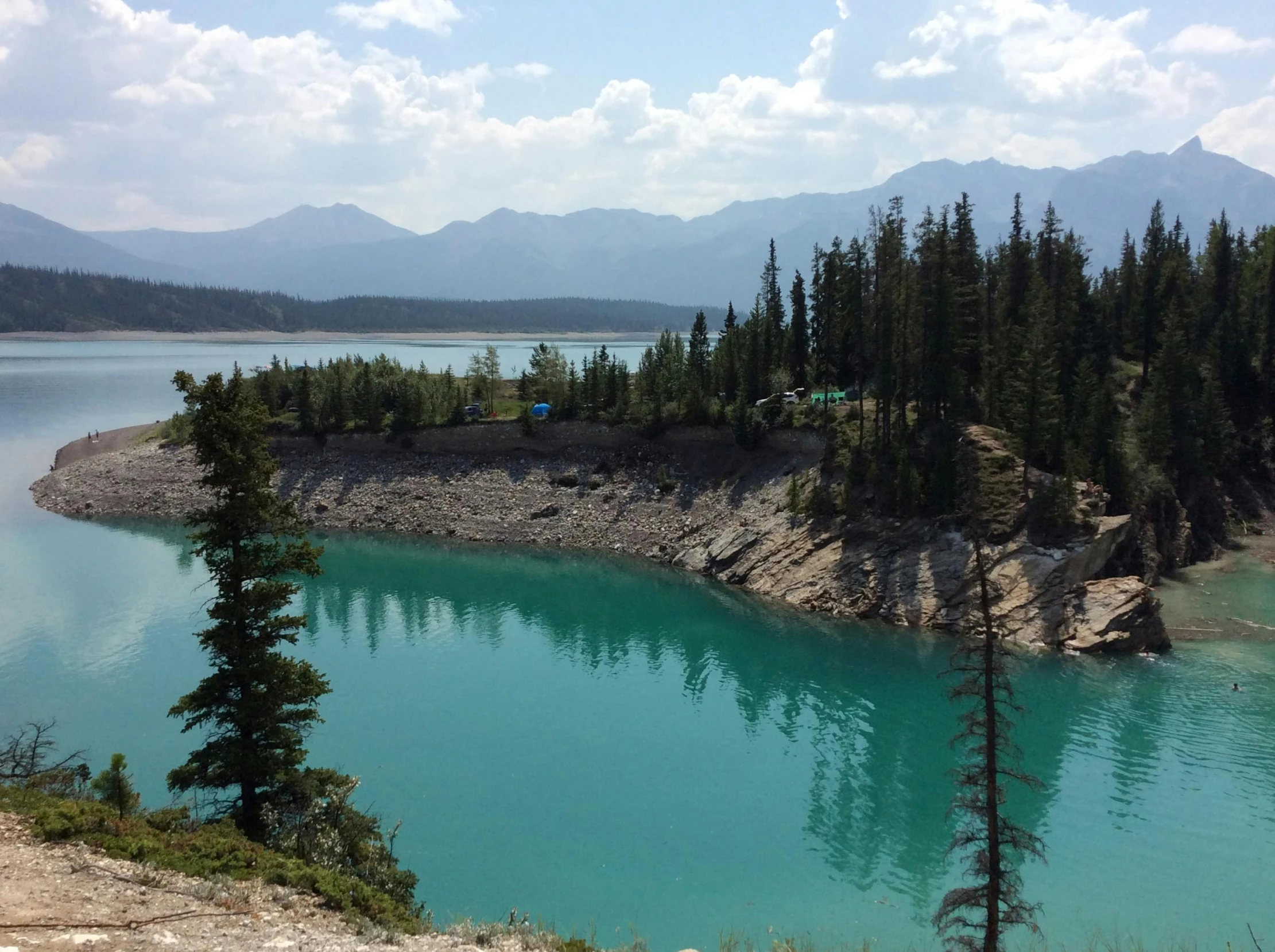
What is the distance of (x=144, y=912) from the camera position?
48.4 feet

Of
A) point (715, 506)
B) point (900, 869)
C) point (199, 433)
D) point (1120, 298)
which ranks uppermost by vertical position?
point (1120, 298)

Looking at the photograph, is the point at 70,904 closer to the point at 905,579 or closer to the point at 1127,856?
the point at 1127,856

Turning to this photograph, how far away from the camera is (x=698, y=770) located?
32438mm

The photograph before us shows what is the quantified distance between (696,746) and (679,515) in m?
32.8

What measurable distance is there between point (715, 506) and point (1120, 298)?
137ft

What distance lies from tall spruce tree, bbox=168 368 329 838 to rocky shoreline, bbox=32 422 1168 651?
30849 mm

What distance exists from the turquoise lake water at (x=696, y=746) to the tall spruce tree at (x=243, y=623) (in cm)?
627

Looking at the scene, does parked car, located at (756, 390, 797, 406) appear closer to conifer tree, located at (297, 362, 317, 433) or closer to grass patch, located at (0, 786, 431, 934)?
conifer tree, located at (297, 362, 317, 433)

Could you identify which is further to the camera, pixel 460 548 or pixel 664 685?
pixel 460 548

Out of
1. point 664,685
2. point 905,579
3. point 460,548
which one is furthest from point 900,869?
point 460,548

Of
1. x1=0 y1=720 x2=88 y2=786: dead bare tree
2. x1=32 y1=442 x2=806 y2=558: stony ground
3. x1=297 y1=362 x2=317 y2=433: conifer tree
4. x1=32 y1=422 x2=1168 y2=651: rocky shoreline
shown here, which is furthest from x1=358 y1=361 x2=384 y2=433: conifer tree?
x1=0 y1=720 x2=88 y2=786: dead bare tree

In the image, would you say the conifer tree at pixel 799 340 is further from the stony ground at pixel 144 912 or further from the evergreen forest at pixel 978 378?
the stony ground at pixel 144 912

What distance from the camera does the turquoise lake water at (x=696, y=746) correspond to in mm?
24500

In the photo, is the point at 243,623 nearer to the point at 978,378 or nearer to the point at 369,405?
the point at 978,378
